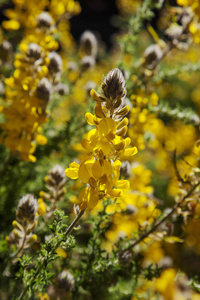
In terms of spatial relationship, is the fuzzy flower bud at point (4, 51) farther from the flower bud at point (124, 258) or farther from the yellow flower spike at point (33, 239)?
the flower bud at point (124, 258)

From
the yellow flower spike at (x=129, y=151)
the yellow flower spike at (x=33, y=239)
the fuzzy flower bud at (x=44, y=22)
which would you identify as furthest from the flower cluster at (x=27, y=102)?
the yellow flower spike at (x=129, y=151)

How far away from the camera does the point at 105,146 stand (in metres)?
0.59

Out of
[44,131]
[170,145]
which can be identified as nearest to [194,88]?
[170,145]

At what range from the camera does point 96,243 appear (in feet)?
2.98

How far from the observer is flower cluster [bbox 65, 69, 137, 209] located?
59 cm

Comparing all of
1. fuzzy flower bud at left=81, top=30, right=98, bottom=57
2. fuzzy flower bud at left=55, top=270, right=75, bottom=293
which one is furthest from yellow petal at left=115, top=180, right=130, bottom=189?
fuzzy flower bud at left=81, top=30, right=98, bottom=57

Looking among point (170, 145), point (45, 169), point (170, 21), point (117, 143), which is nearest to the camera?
point (117, 143)

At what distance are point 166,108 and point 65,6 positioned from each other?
92 cm

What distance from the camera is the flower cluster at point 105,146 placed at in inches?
23.1

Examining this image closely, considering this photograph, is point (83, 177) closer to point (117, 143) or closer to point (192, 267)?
point (117, 143)

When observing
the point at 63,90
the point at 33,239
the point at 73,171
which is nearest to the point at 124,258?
the point at 33,239

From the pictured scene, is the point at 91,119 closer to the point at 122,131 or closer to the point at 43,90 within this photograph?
the point at 122,131

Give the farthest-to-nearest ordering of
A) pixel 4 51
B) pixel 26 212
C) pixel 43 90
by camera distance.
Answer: pixel 4 51
pixel 43 90
pixel 26 212

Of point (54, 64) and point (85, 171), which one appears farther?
point (54, 64)
